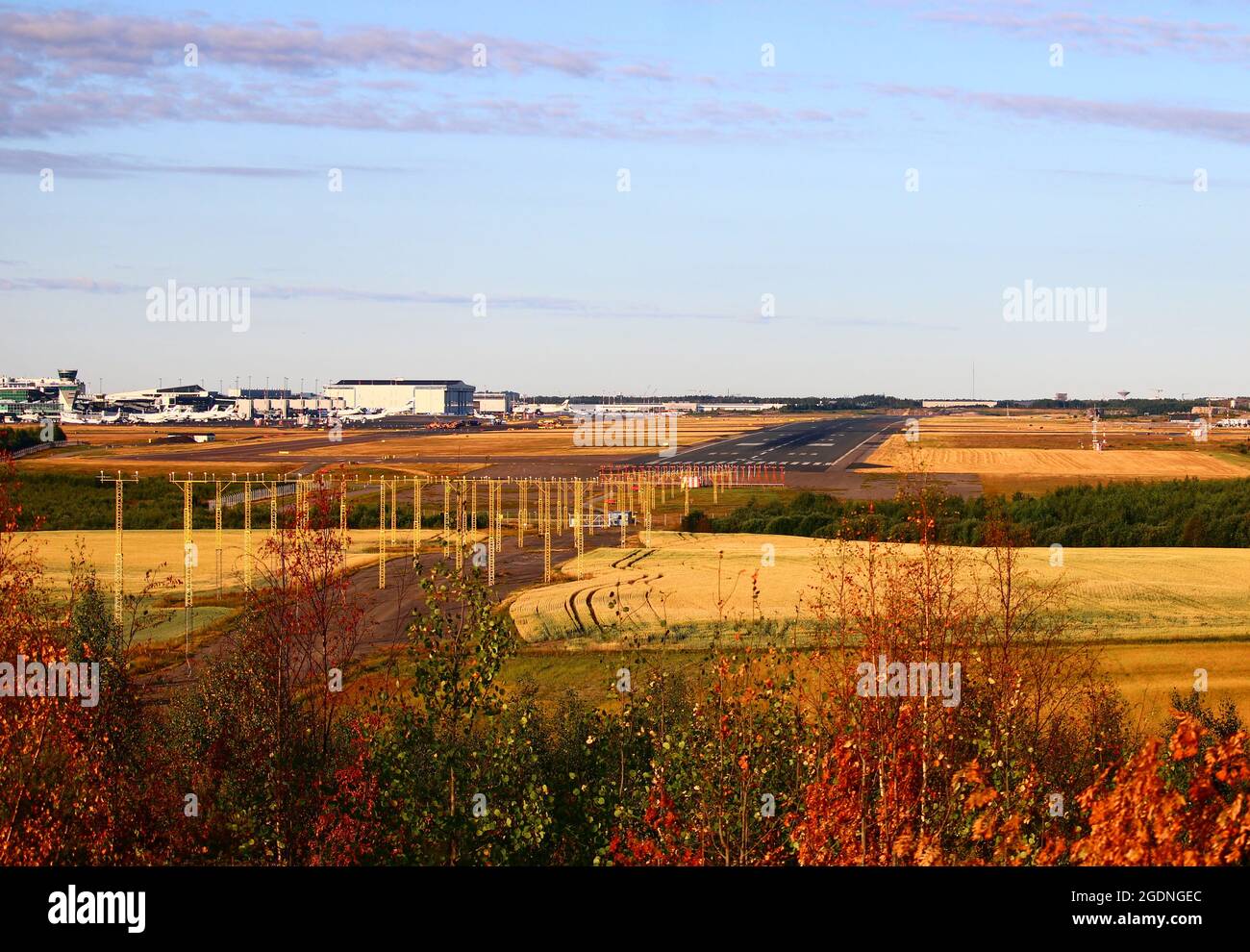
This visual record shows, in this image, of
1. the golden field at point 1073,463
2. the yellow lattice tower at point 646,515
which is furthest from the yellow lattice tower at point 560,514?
the golden field at point 1073,463

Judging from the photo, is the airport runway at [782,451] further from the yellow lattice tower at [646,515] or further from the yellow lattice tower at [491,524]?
the yellow lattice tower at [491,524]

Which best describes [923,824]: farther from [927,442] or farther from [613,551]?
[927,442]

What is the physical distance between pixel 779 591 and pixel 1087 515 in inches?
1388

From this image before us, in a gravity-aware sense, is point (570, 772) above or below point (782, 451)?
below

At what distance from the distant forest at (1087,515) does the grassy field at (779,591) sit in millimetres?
4326

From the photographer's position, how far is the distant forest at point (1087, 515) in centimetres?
7750

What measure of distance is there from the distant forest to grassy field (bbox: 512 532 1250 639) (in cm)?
433

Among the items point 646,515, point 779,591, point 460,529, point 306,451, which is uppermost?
point 460,529

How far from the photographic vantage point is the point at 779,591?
57781mm

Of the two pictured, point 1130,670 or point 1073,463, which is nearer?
point 1130,670

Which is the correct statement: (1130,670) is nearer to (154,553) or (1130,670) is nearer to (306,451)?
(154,553)

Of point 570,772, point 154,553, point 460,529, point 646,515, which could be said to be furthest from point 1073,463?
point 570,772
